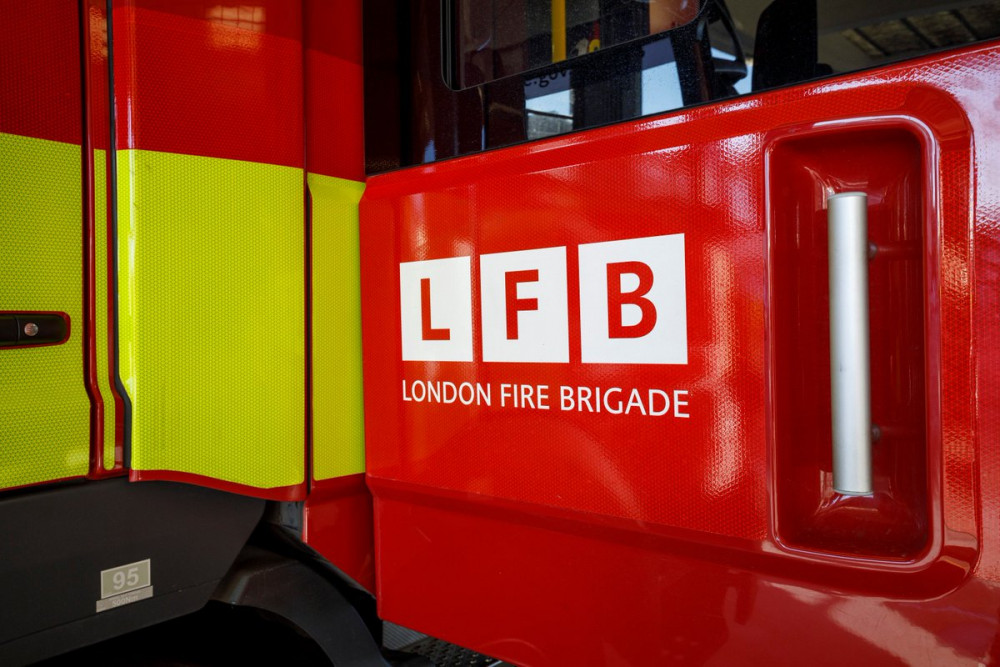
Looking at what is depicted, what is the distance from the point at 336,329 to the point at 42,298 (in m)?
0.57

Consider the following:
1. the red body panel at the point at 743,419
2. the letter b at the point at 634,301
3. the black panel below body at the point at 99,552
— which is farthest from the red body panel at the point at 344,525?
the letter b at the point at 634,301

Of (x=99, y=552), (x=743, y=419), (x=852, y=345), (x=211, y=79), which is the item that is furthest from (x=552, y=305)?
(x=99, y=552)

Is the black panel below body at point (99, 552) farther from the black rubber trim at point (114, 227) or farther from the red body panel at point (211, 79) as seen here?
the red body panel at point (211, 79)

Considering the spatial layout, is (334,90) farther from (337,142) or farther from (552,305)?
(552,305)

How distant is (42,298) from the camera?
135 centimetres

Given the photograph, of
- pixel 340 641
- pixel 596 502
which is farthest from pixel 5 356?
pixel 596 502

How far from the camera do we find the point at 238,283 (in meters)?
1.56

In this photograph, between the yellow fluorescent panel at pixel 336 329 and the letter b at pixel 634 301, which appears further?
the yellow fluorescent panel at pixel 336 329

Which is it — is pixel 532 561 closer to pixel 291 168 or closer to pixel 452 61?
pixel 291 168

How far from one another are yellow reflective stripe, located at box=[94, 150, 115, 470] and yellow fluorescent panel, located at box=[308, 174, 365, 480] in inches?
15.7

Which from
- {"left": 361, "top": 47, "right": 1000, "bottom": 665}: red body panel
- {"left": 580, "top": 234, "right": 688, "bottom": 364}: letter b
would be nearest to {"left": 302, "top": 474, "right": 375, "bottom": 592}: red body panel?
{"left": 361, "top": 47, "right": 1000, "bottom": 665}: red body panel

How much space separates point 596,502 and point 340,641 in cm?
76

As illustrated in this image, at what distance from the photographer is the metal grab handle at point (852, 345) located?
43.0 inches

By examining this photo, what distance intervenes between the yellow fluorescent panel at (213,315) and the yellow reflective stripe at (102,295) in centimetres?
3
